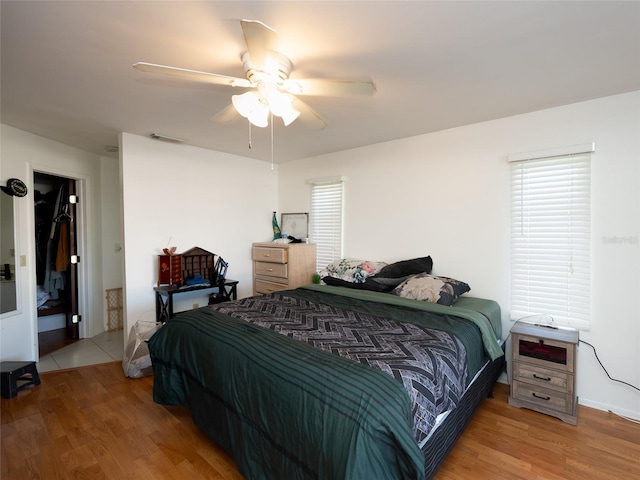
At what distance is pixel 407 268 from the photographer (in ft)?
10.2

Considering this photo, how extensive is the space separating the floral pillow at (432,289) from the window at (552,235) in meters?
0.54

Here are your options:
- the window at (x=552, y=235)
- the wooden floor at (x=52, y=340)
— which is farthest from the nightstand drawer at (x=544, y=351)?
the wooden floor at (x=52, y=340)

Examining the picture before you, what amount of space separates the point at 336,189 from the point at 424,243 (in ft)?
4.60

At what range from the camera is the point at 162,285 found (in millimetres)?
3443

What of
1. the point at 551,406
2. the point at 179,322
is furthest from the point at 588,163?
the point at 179,322

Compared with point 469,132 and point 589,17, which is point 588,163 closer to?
point 469,132

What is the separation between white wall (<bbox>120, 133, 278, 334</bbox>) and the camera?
326 cm

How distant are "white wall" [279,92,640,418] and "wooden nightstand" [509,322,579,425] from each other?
382mm

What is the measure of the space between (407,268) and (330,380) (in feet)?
6.55

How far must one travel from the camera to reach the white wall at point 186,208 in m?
3.26

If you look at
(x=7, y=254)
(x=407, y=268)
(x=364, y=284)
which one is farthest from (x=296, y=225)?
(x=7, y=254)

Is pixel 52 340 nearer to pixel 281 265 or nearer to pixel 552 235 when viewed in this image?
pixel 281 265

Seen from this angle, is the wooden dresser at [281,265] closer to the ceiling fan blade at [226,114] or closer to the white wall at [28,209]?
the ceiling fan blade at [226,114]

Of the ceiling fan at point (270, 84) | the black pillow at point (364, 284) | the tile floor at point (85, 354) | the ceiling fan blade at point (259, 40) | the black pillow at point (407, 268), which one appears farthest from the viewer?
the tile floor at point (85, 354)
